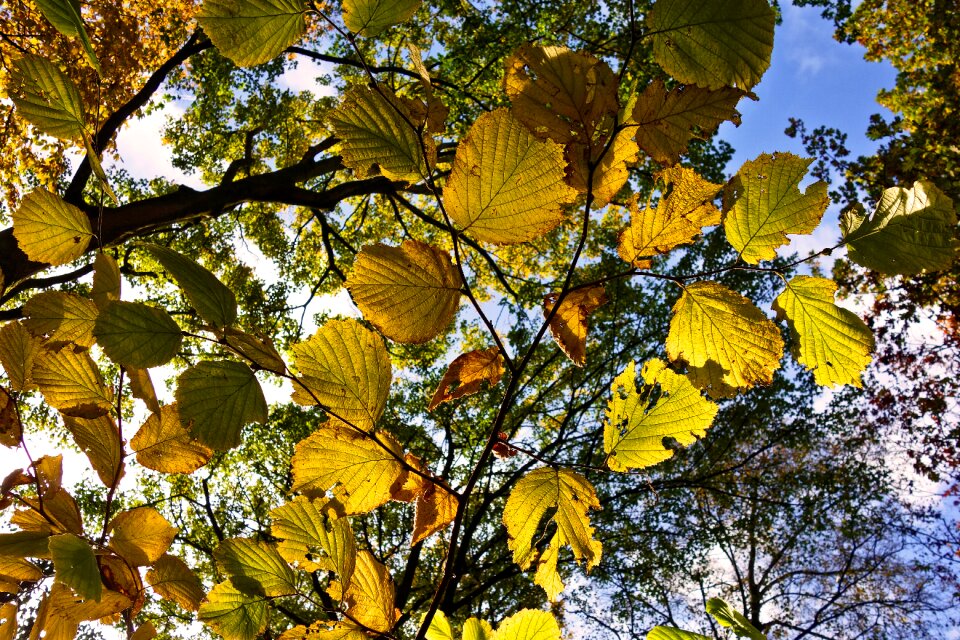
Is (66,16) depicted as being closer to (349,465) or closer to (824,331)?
(349,465)

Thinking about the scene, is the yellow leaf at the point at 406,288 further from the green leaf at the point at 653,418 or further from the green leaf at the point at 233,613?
the green leaf at the point at 233,613

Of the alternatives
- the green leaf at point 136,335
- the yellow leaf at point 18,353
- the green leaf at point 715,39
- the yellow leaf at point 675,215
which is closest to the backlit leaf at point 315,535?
the green leaf at point 136,335

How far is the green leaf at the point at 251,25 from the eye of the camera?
1.35 feet

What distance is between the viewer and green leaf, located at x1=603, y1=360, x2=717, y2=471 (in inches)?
23.0

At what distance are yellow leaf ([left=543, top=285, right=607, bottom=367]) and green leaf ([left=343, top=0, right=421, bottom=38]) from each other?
0.94 feet

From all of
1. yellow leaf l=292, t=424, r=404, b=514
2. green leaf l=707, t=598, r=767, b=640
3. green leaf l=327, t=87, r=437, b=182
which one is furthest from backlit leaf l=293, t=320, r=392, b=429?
green leaf l=707, t=598, r=767, b=640

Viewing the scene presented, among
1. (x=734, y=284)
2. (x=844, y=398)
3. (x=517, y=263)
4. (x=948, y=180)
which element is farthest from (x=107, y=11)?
(x=844, y=398)

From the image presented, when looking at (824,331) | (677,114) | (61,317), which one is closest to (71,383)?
(61,317)

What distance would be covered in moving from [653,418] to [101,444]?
0.71 metres

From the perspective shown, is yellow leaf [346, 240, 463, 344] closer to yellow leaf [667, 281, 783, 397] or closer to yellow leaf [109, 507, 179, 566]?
yellow leaf [667, 281, 783, 397]

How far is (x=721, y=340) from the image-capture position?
54 cm

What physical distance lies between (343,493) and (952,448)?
981 centimetres

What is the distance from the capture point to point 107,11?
5.88 meters

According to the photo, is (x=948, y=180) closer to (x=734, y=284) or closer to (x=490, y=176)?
(x=734, y=284)
